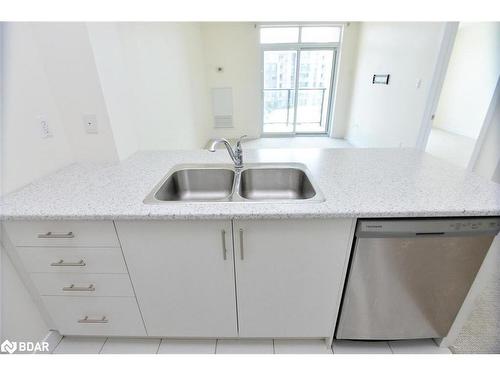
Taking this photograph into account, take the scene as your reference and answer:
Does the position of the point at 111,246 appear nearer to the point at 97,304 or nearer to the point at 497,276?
the point at 97,304

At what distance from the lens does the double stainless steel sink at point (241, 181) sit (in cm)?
145

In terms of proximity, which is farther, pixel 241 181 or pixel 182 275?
pixel 241 181

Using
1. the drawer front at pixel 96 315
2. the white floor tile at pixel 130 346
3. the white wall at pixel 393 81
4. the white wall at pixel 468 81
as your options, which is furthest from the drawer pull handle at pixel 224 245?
the white wall at pixel 468 81

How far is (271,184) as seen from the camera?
150cm

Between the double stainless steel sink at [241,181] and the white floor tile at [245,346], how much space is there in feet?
2.73

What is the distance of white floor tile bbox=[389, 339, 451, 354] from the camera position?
4.32 feet

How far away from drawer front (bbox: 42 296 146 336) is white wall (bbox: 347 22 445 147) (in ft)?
11.2

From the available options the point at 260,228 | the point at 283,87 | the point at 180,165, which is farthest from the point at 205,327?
the point at 283,87

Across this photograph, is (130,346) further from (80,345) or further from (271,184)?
(271,184)

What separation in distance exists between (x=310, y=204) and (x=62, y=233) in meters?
1.10

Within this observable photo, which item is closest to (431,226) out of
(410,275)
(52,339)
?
(410,275)

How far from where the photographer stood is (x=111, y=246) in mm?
1063

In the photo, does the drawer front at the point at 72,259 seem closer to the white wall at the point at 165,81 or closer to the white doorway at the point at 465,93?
the white wall at the point at 165,81

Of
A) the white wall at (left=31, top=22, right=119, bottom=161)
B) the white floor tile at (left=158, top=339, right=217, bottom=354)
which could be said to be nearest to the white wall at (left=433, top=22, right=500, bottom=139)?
the white floor tile at (left=158, top=339, right=217, bottom=354)
